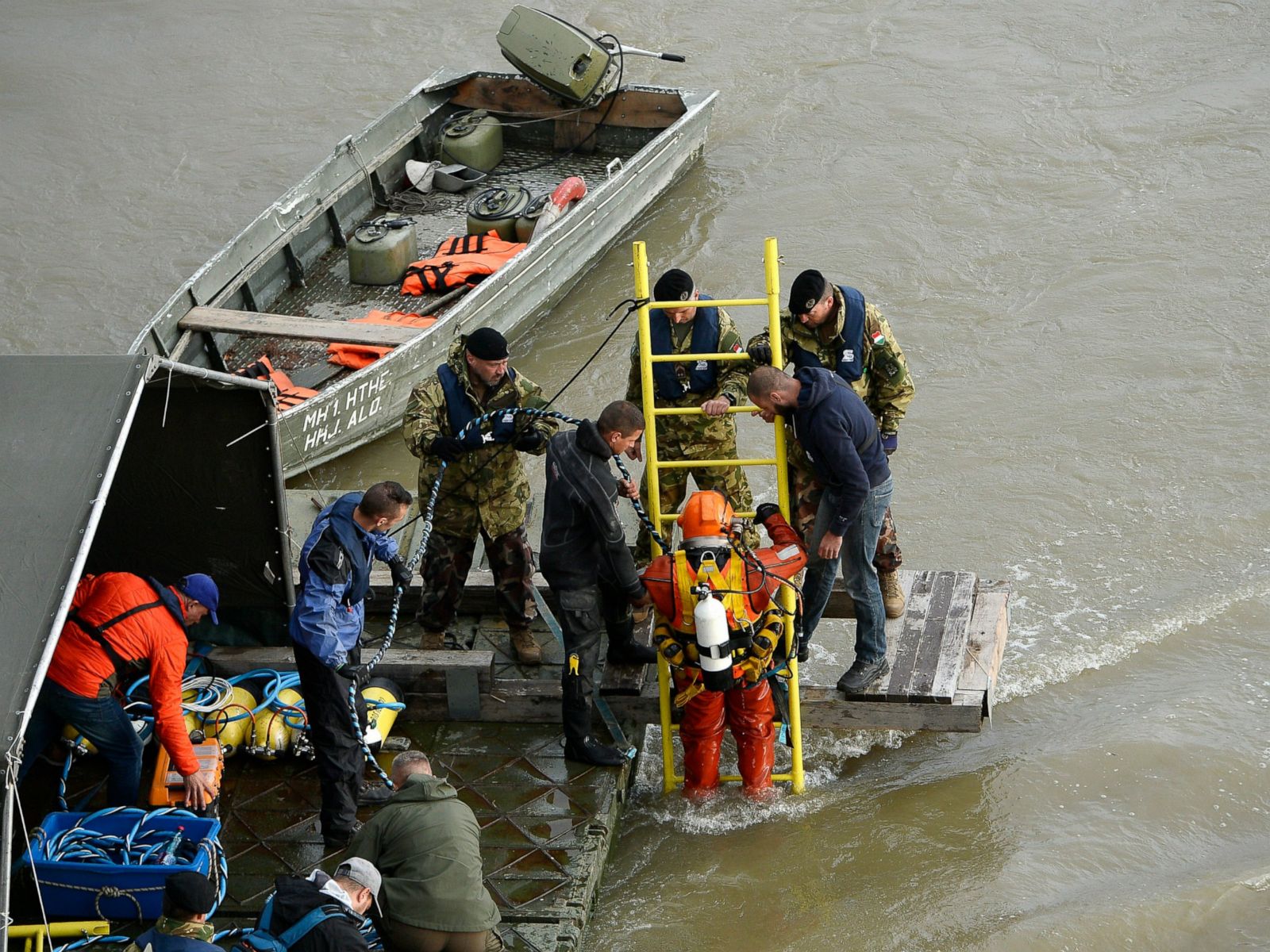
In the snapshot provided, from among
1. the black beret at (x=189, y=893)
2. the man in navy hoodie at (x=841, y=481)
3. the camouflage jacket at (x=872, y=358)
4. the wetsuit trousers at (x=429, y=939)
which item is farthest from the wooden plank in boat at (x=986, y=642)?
the black beret at (x=189, y=893)

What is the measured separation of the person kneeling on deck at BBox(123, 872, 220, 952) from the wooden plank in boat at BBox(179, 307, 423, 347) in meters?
6.25

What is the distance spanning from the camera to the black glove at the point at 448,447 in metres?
7.43

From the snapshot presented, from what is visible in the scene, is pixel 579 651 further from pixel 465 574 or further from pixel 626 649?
pixel 465 574

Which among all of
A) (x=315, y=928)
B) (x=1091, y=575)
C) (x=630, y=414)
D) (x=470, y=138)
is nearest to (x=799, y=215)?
(x=470, y=138)

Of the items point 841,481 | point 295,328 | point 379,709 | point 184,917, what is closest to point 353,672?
point 379,709

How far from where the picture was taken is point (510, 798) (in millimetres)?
7270

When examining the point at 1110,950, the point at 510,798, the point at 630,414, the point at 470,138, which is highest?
the point at 470,138

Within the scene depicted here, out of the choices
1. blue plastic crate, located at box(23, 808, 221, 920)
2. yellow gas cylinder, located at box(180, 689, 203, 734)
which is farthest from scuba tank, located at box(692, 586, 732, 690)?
yellow gas cylinder, located at box(180, 689, 203, 734)

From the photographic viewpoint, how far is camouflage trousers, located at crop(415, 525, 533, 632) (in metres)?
7.83

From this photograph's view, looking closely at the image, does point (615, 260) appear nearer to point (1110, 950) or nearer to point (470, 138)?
point (470, 138)

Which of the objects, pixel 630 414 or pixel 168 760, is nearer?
pixel 630 414

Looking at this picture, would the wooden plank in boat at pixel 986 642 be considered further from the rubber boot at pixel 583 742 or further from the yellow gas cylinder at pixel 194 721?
the yellow gas cylinder at pixel 194 721

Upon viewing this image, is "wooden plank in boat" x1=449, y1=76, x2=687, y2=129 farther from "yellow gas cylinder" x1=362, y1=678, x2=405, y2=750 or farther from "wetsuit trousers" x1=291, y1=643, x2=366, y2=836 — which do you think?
"wetsuit trousers" x1=291, y1=643, x2=366, y2=836

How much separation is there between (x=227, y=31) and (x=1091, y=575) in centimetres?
1535
